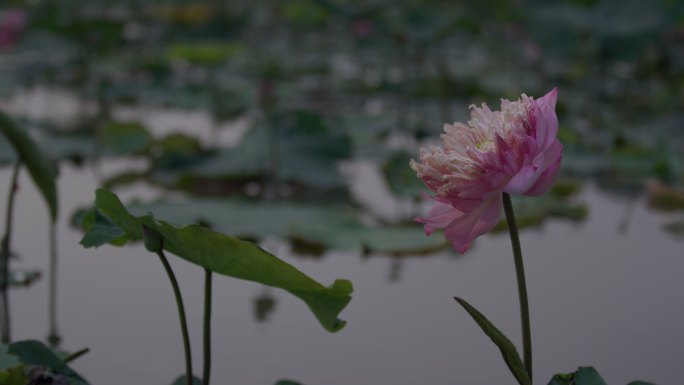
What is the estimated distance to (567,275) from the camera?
2000 millimetres

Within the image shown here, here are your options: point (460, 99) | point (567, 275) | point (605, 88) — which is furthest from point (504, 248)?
point (605, 88)

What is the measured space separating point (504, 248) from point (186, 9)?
6.06 m

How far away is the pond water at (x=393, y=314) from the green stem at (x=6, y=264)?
0.02 metres

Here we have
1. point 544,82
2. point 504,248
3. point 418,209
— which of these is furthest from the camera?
point 544,82

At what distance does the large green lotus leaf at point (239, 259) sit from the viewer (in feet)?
3.24

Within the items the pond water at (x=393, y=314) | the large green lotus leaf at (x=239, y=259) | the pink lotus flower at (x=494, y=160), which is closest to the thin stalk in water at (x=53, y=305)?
the pond water at (x=393, y=314)

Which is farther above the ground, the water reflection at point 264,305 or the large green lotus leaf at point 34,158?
the large green lotus leaf at point 34,158

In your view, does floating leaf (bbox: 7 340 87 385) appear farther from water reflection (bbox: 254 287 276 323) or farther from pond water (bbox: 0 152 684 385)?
water reflection (bbox: 254 287 276 323)

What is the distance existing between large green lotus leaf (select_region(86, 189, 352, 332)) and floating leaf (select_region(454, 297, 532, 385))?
124 mm

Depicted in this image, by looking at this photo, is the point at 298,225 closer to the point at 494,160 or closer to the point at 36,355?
the point at 36,355

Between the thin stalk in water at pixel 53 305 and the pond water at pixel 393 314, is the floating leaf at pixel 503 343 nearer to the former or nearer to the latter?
the pond water at pixel 393 314

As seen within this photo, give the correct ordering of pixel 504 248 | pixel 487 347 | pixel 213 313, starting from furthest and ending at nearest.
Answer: pixel 504 248 → pixel 213 313 → pixel 487 347

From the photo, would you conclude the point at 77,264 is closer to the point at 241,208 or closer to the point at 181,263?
the point at 181,263

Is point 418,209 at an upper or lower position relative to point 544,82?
lower
